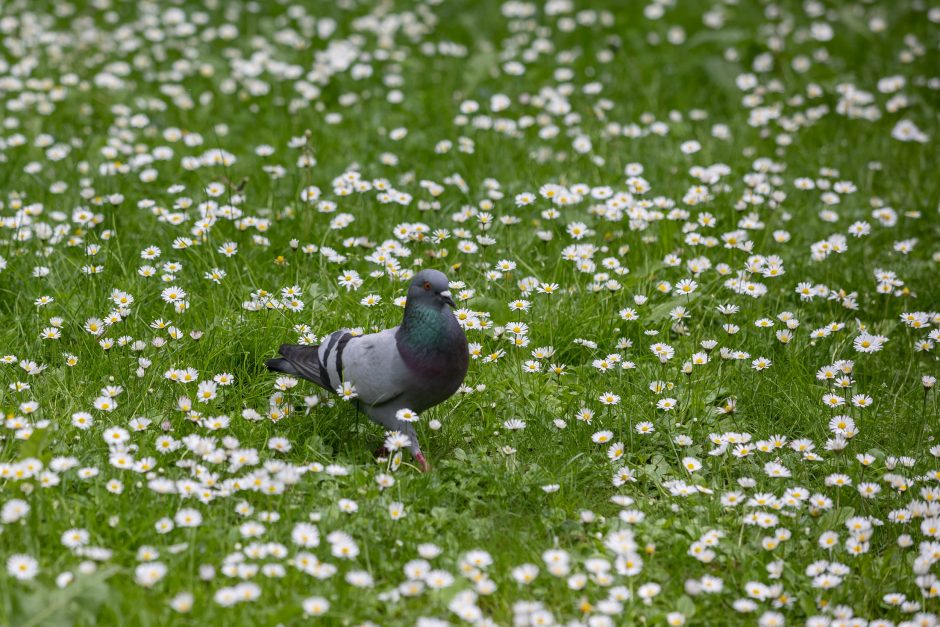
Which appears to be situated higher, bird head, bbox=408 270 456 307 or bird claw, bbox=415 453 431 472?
bird head, bbox=408 270 456 307

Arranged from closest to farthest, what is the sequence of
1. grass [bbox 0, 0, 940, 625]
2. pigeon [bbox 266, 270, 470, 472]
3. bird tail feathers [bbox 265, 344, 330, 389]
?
grass [bbox 0, 0, 940, 625], pigeon [bbox 266, 270, 470, 472], bird tail feathers [bbox 265, 344, 330, 389]

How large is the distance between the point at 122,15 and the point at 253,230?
13.2 feet

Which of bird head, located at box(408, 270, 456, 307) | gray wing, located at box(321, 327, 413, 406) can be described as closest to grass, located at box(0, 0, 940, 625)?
gray wing, located at box(321, 327, 413, 406)

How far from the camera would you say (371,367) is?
3934mm

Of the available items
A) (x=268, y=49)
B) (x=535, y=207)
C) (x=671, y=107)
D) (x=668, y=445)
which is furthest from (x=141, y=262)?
(x=671, y=107)

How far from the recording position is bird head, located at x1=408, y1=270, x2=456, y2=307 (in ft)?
12.9

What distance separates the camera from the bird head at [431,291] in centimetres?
395

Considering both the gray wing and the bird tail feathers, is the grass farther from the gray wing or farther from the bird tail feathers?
the gray wing

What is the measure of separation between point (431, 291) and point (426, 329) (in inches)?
6.1

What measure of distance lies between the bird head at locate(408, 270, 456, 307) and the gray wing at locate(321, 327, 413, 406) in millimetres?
178

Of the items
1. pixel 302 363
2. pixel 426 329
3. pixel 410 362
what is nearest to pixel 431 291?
pixel 426 329

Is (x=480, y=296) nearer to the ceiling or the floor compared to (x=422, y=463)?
nearer to the floor

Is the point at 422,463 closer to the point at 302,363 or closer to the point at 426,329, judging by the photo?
the point at 426,329

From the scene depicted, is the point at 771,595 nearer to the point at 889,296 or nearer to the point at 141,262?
the point at 889,296
